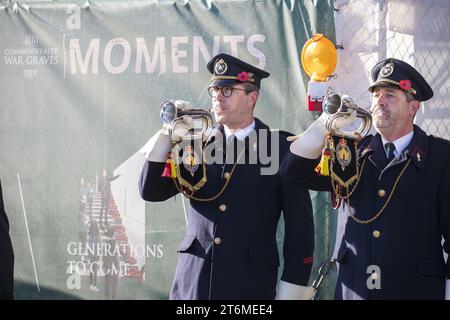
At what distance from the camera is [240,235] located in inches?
158

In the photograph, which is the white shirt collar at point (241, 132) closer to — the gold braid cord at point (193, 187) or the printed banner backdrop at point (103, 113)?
the gold braid cord at point (193, 187)

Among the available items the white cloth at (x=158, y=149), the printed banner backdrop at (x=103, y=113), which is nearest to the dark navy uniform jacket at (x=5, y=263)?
the white cloth at (x=158, y=149)

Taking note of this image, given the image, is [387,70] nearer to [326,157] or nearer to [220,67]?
[326,157]

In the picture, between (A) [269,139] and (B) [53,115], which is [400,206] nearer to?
(A) [269,139]

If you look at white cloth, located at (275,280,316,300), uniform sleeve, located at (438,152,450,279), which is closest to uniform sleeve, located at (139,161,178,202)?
white cloth, located at (275,280,316,300)

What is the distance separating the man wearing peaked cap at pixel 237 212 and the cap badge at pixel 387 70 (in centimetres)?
62

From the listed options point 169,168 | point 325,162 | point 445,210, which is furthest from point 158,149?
point 445,210

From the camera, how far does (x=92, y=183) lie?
595cm

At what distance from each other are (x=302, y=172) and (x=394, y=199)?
1.39ft

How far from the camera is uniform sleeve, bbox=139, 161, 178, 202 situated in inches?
157

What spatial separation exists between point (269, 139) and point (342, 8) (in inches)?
65.1

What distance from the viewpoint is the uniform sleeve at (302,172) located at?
376cm

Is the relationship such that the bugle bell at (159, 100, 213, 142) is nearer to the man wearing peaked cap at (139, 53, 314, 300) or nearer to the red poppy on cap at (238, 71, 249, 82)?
the man wearing peaked cap at (139, 53, 314, 300)

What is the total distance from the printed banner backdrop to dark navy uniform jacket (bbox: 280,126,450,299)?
5.92 ft
